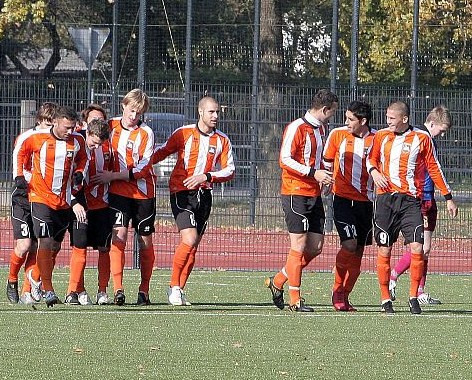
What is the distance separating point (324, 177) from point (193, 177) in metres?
1.54

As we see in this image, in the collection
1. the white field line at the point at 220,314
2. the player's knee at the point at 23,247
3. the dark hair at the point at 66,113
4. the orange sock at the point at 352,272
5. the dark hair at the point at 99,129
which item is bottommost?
the white field line at the point at 220,314

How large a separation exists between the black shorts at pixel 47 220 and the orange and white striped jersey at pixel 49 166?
0.18 ft

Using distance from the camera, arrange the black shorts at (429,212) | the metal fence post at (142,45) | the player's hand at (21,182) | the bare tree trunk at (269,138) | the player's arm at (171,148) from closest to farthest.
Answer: the player's hand at (21,182) < the player's arm at (171,148) < the black shorts at (429,212) < the metal fence post at (142,45) < the bare tree trunk at (269,138)

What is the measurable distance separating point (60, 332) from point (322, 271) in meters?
8.95

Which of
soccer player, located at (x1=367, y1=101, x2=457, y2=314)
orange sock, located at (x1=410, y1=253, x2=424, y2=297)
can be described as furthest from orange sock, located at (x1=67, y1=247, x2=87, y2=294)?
orange sock, located at (x1=410, y1=253, x2=424, y2=297)

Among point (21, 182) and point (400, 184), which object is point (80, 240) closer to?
point (21, 182)

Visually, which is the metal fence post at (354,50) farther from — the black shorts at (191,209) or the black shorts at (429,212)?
the black shorts at (191,209)

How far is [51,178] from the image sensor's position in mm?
12211

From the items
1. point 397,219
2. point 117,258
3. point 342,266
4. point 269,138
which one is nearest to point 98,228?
point 117,258

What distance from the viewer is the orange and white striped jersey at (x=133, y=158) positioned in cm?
1295

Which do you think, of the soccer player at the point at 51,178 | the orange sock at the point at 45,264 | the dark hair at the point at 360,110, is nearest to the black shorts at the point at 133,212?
the soccer player at the point at 51,178

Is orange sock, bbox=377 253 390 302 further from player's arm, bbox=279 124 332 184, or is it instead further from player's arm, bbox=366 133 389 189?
player's arm, bbox=279 124 332 184

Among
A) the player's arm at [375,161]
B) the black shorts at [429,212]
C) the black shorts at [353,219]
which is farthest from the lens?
the black shorts at [429,212]

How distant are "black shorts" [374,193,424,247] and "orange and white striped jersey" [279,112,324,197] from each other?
25.7 inches
